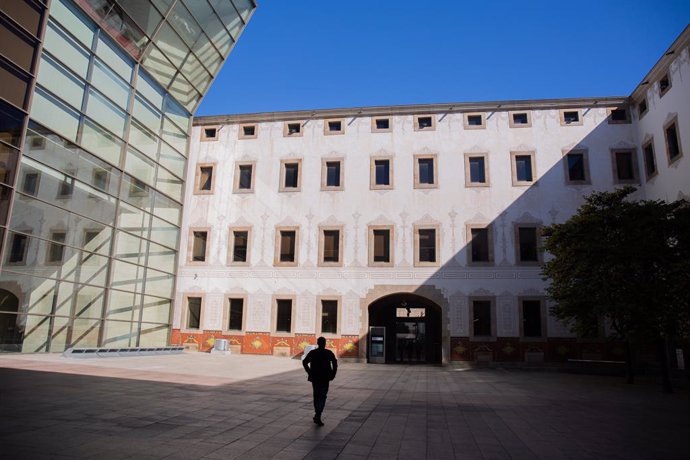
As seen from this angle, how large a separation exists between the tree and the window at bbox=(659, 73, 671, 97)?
867 centimetres

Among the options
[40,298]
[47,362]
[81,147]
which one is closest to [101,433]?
[47,362]

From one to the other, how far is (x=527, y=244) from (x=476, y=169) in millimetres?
4917

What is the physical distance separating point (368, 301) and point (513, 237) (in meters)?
8.35

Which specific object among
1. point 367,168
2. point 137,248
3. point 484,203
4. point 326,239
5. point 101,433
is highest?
point 367,168

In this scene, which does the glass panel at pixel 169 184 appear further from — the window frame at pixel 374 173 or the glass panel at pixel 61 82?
the window frame at pixel 374 173

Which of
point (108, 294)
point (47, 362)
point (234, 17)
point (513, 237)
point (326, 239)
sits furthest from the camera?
point (326, 239)

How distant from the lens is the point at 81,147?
1703 centimetres

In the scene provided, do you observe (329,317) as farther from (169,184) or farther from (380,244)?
(169,184)

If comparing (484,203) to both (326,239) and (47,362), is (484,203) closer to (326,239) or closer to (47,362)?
(326,239)

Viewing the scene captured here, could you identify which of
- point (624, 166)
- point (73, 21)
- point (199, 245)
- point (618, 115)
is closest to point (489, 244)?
point (624, 166)

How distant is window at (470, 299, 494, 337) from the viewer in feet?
80.4

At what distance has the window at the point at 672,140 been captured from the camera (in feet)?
71.5

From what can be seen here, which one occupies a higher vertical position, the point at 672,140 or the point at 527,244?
the point at 672,140

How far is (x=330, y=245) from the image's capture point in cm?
2672
